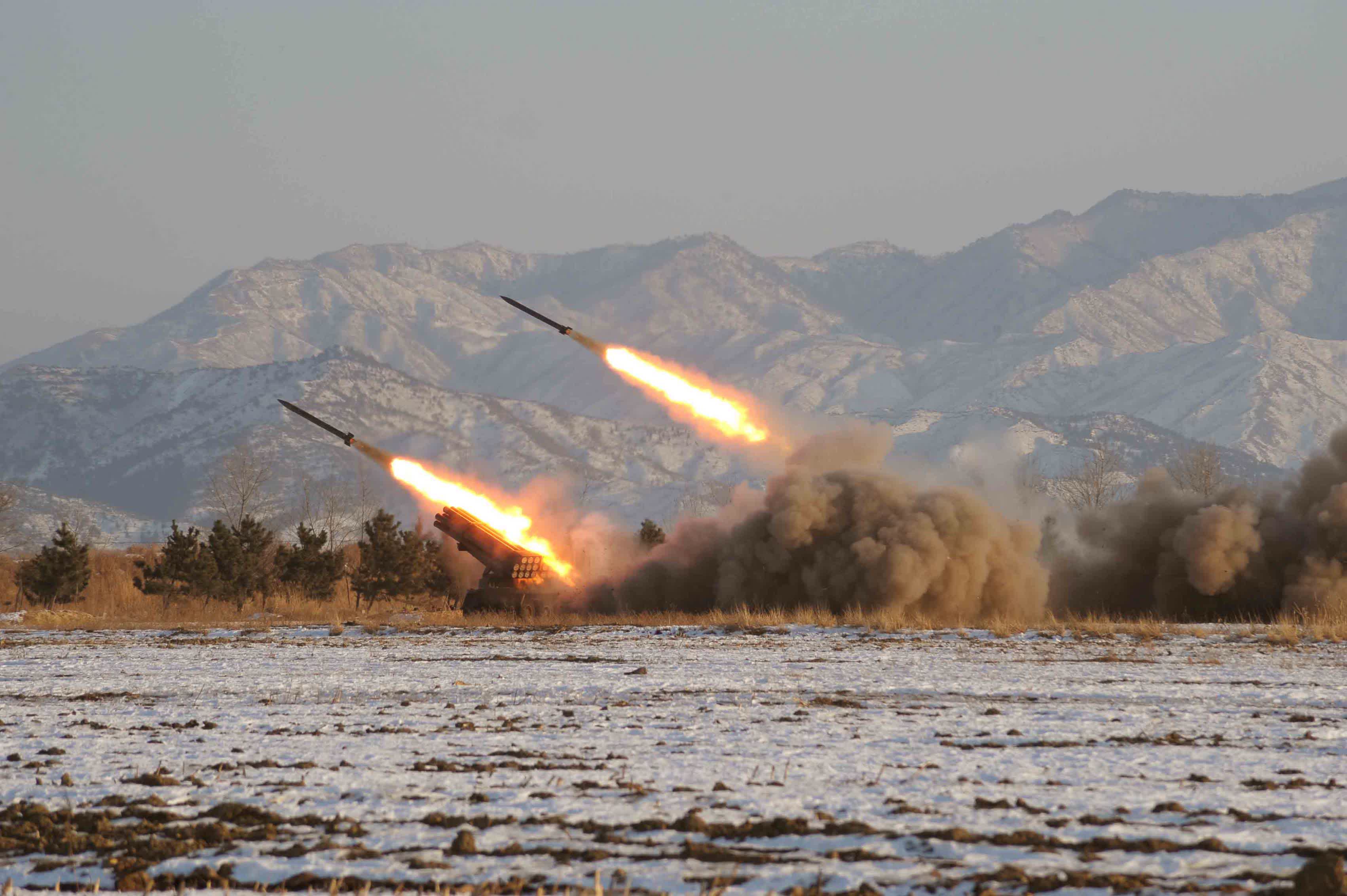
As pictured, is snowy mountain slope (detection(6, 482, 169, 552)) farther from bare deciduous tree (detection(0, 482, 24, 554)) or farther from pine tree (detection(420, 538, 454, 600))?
pine tree (detection(420, 538, 454, 600))

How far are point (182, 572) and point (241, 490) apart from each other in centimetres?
4017

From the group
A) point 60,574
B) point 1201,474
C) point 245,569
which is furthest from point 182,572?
point 1201,474

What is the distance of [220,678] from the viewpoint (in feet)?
84.1

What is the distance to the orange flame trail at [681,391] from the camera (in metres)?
44.1

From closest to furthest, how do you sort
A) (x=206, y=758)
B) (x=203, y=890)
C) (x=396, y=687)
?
1. (x=203, y=890)
2. (x=206, y=758)
3. (x=396, y=687)

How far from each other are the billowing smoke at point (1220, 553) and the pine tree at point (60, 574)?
35.8 metres

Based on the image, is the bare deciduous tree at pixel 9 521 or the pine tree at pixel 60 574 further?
the bare deciduous tree at pixel 9 521

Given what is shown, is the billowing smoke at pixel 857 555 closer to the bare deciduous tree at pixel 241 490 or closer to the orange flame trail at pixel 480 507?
the orange flame trail at pixel 480 507

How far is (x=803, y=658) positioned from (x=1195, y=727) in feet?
37.2

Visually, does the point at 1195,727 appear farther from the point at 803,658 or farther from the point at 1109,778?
the point at 803,658

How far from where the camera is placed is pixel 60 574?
54.6 meters

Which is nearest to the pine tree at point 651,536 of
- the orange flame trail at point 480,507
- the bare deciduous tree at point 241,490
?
the orange flame trail at point 480,507

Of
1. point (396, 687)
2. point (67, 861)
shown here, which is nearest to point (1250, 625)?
point (396, 687)

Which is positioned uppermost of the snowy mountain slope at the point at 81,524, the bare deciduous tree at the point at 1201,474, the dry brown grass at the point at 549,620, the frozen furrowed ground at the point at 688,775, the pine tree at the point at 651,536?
the snowy mountain slope at the point at 81,524
